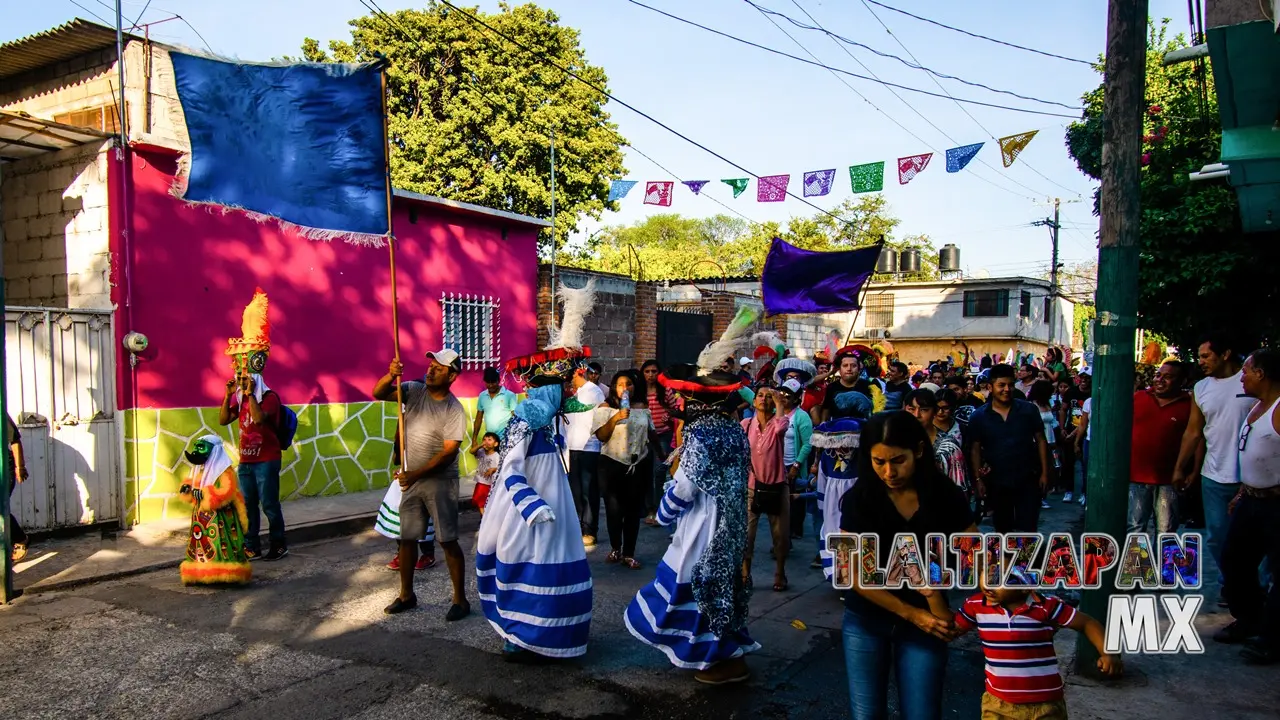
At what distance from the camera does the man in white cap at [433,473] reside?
5676 millimetres

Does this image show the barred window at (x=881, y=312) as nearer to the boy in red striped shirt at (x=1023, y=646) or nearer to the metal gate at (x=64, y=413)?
the metal gate at (x=64, y=413)

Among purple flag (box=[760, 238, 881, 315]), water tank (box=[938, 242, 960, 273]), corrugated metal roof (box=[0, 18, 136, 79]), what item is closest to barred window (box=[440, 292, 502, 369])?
purple flag (box=[760, 238, 881, 315])

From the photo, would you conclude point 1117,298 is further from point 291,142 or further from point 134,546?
point 134,546

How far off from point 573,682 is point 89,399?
637 centimetres

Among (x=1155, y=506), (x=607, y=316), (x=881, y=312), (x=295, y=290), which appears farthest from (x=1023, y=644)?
(x=881, y=312)

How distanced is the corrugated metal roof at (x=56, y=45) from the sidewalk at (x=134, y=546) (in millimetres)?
4993

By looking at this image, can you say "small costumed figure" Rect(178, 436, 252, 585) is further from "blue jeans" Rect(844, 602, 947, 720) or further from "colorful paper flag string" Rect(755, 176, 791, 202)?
"colorful paper flag string" Rect(755, 176, 791, 202)

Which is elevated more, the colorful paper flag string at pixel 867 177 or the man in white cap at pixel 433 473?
the colorful paper flag string at pixel 867 177

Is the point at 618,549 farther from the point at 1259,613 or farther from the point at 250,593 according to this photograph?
the point at 1259,613

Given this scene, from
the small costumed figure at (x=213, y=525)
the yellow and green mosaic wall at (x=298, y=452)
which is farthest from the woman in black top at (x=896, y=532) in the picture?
the yellow and green mosaic wall at (x=298, y=452)

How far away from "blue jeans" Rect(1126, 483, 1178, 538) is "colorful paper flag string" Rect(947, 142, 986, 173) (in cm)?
723

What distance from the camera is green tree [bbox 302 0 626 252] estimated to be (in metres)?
22.3

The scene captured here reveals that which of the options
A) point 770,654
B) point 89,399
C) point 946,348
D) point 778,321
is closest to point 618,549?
point 770,654

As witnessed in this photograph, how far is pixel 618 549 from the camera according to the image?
741cm
